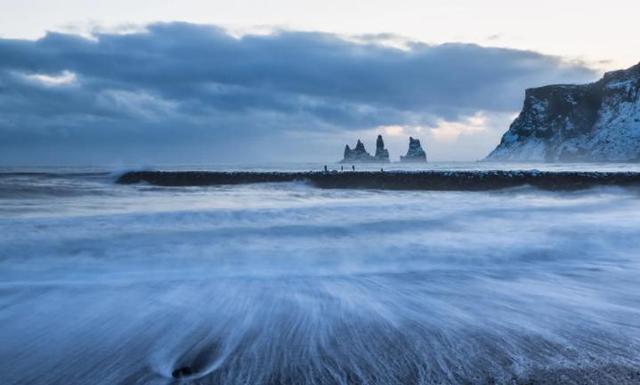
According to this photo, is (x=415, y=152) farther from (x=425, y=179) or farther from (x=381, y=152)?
(x=425, y=179)

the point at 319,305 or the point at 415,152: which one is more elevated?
the point at 415,152

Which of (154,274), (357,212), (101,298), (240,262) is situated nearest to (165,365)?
(101,298)

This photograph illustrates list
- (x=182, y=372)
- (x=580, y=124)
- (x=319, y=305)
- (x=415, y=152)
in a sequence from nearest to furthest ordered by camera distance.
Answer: (x=182, y=372), (x=319, y=305), (x=580, y=124), (x=415, y=152)

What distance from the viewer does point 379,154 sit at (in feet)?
595

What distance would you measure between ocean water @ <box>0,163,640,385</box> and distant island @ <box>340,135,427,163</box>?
172039mm

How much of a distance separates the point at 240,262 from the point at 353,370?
4427 mm

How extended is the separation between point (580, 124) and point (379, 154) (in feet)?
221

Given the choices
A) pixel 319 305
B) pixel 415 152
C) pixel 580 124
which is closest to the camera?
pixel 319 305

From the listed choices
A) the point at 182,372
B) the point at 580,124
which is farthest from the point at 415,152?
the point at 182,372

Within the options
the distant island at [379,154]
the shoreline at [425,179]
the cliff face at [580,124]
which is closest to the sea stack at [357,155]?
the distant island at [379,154]

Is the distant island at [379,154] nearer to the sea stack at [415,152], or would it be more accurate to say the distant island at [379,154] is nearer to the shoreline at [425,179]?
the sea stack at [415,152]

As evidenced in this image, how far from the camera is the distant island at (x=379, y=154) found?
181 m

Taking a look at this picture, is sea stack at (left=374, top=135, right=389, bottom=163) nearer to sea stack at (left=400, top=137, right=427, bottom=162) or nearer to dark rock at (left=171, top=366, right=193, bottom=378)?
sea stack at (left=400, top=137, right=427, bottom=162)

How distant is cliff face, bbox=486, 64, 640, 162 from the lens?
12312cm
